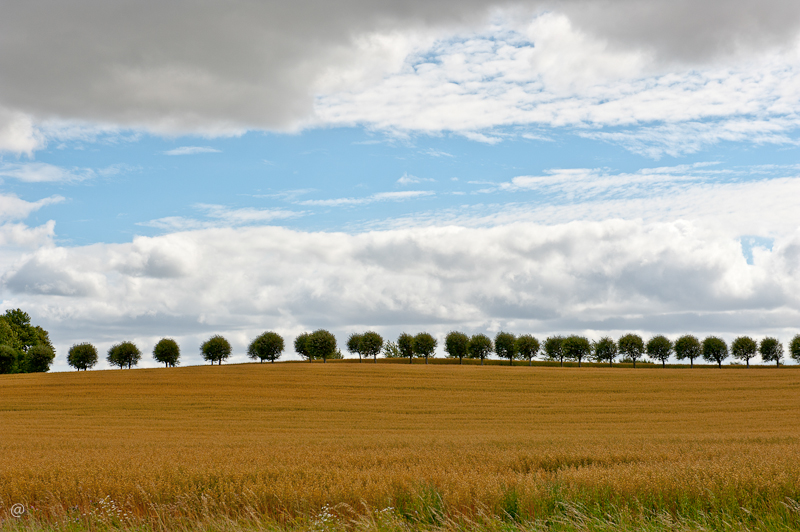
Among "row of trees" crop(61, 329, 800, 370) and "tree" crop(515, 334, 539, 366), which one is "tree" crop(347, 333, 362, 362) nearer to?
"row of trees" crop(61, 329, 800, 370)

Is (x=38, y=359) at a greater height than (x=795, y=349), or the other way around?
(x=795, y=349)

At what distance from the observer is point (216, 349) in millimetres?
108625

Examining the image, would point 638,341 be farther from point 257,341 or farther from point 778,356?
point 257,341

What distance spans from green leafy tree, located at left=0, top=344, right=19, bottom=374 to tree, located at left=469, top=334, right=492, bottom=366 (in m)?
79.3

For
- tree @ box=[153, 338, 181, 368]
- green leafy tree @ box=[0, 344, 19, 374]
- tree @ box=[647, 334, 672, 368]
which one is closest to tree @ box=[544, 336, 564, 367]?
tree @ box=[647, 334, 672, 368]

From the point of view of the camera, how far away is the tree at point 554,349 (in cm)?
11669

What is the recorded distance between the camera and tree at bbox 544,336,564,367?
11669cm

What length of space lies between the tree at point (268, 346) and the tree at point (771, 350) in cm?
9580

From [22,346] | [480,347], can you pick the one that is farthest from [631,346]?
[22,346]

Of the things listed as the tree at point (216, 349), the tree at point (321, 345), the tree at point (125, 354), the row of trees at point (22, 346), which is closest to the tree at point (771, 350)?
the tree at point (321, 345)

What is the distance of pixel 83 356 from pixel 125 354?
7159 millimetres

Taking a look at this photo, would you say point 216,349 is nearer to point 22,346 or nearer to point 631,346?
point 22,346

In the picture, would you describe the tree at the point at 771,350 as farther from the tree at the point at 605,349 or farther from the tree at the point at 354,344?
the tree at the point at 354,344

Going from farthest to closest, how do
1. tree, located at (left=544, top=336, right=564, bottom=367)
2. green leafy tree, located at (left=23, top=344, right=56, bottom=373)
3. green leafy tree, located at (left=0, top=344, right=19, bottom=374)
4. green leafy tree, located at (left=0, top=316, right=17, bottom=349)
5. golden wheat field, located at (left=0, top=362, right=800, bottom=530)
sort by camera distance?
tree, located at (left=544, top=336, right=564, bottom=367), green leafy tree, located at (left=23, top=344, right=56, bottom=373), green leafy tree, located at (left=0, top=316, right=17, bottom=349), green leafy tree, located at (left=0, top=344, right=19, bottom=374), golden wheat field, located at (left=0, top=362, right=800, bottom=530)
